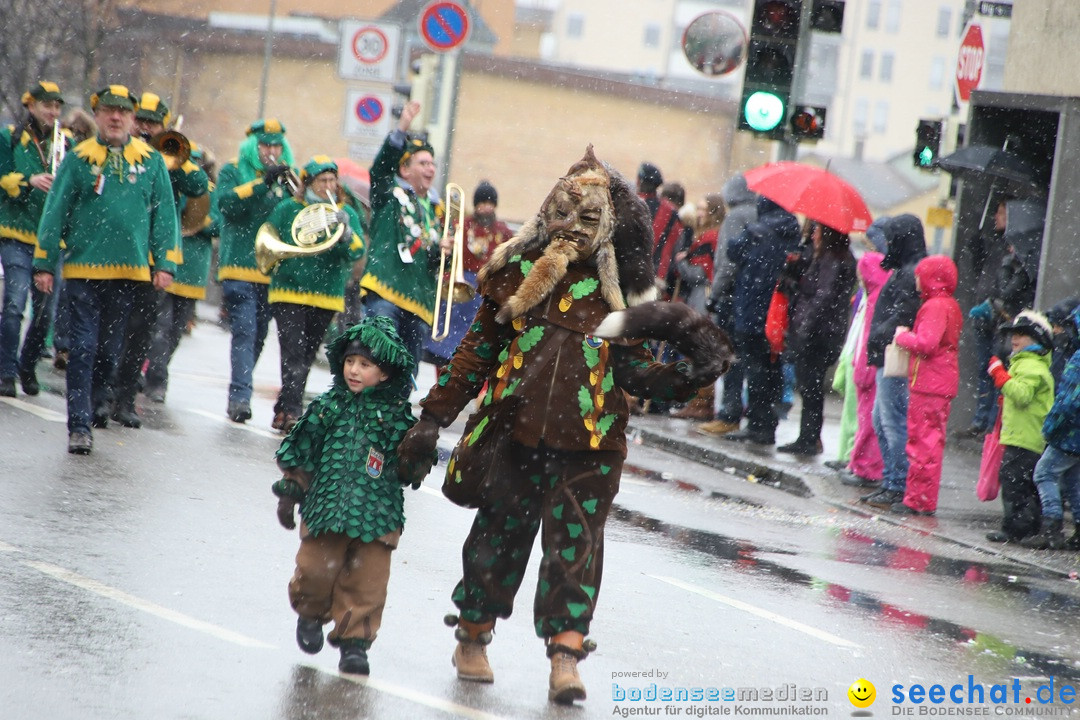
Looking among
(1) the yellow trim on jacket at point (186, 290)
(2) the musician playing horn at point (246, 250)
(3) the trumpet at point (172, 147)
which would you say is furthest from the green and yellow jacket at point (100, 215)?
(1) the yellow trim on jacket at point (186, 290)

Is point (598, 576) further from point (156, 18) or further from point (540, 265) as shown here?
point (156, 18)

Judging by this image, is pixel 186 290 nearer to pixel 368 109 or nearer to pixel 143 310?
pixel 143 310

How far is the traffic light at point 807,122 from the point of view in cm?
1359

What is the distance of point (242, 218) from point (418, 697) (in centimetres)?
728

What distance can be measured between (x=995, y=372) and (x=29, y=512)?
6.18m

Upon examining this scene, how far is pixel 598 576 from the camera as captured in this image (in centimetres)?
570

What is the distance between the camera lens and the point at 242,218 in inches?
473

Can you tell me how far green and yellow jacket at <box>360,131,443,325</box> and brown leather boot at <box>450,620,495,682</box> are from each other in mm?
5215

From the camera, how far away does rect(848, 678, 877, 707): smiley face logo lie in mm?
5875

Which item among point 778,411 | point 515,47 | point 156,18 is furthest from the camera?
point 515,47

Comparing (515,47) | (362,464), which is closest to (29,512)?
(362,464)

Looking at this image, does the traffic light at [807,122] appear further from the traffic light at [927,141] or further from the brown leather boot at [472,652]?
the brown leather boot at [472,652]

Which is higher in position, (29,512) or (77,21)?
(77,21)

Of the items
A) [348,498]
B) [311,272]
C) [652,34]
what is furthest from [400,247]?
[652,34]
